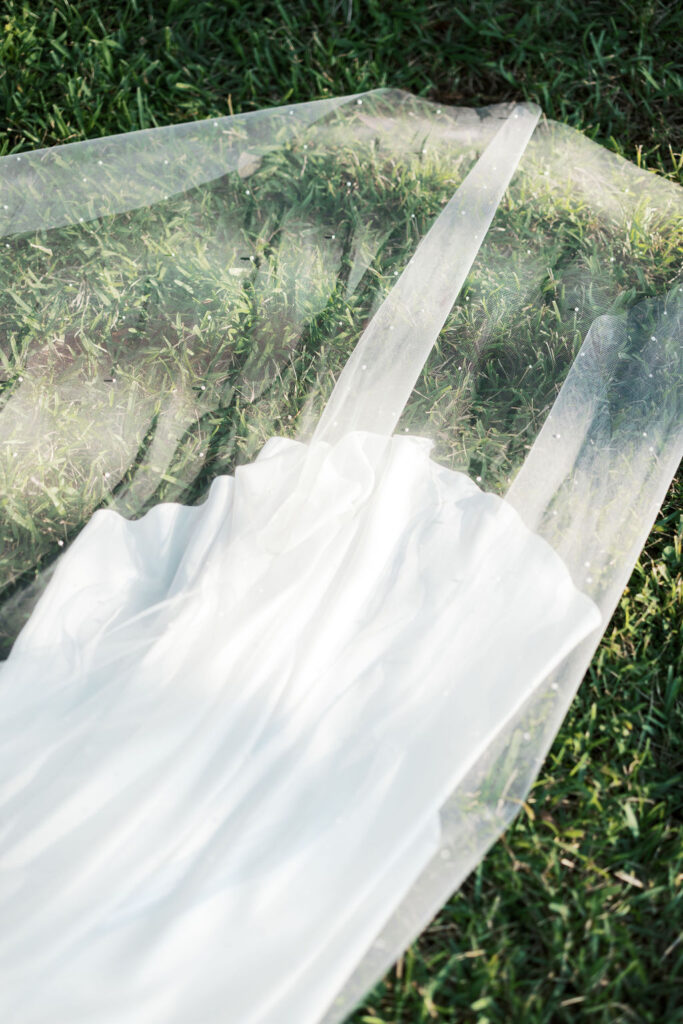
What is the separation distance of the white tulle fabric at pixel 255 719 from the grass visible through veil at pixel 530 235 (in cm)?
30

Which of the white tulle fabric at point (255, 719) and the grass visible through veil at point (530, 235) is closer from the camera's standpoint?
the white tulle fabric at point (255, 719)

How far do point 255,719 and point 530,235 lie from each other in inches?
54.6

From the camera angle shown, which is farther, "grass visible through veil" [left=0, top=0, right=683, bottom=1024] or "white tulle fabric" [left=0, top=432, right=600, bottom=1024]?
"grass visible through veil" [left=0, top=0, right=683, bottom=1024]

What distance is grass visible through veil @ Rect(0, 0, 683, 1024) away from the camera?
1580 millimetres

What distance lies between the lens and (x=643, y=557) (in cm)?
209

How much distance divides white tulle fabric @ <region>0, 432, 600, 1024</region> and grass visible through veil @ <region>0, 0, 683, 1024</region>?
296 millimetres

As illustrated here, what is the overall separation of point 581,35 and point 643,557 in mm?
1718

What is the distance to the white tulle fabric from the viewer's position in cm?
133

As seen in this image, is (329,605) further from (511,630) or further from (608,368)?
(608,368)

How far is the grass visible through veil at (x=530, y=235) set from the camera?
1.58 m

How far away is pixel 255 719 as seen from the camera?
5.00 feet

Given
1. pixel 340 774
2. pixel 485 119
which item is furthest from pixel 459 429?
pixel 485 119

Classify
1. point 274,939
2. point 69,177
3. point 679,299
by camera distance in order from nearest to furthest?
point 274,939 < point 679,299 < point 69,177

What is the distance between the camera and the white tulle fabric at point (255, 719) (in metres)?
1.33
